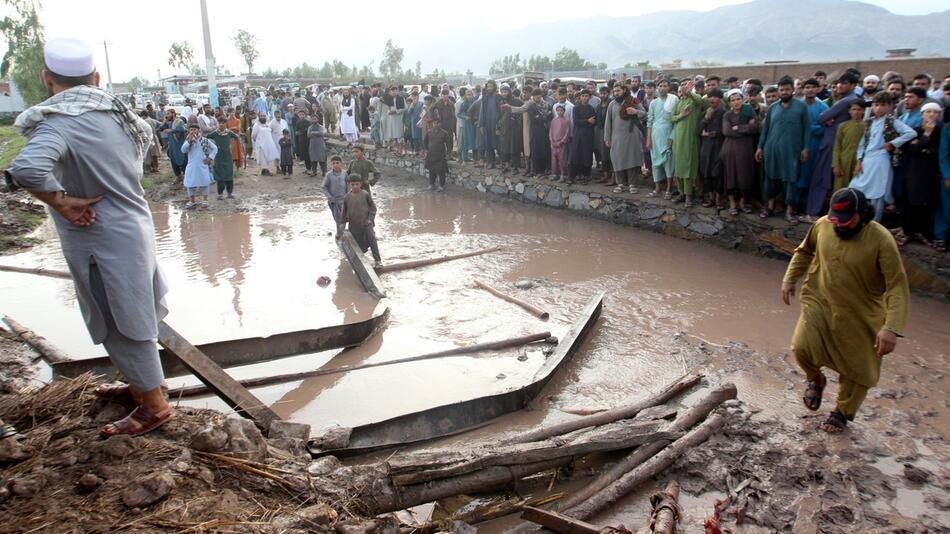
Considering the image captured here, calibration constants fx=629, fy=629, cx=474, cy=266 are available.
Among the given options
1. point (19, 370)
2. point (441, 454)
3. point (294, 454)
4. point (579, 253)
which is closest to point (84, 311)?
point (294, 454)

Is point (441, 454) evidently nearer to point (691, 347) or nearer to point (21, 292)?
point (691, 347)

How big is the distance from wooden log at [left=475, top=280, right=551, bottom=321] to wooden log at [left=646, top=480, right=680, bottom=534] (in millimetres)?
3623

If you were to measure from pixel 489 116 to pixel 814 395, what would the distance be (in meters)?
10.5

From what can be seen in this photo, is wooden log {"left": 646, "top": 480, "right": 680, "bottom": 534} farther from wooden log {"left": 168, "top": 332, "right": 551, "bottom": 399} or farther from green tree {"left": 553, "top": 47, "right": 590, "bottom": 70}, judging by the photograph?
green tree {"left": 553, "top": 47, "right": 590, "bottom": 70}

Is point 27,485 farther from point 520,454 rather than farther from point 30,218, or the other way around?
point 30,218

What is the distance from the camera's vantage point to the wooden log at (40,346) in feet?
18.4

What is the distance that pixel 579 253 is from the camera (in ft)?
32.4

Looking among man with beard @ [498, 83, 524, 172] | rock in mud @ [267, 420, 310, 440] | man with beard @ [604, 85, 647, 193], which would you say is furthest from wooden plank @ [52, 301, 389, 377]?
man with beard @ [498, 83, 524, 172]

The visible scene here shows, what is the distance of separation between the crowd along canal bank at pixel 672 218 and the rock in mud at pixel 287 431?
7328mm

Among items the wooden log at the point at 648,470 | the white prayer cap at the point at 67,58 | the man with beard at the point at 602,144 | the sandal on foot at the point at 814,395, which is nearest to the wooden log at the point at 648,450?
the wooden log at the point at 648,470

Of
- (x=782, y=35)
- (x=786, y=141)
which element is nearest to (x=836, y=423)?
(x=786, y=141)

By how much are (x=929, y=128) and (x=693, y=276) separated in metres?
3.11

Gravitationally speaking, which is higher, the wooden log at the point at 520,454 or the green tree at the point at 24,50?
the green tree at the point at 24,50

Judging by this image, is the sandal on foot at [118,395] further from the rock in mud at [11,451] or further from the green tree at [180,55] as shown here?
the green tree at [180,55]
